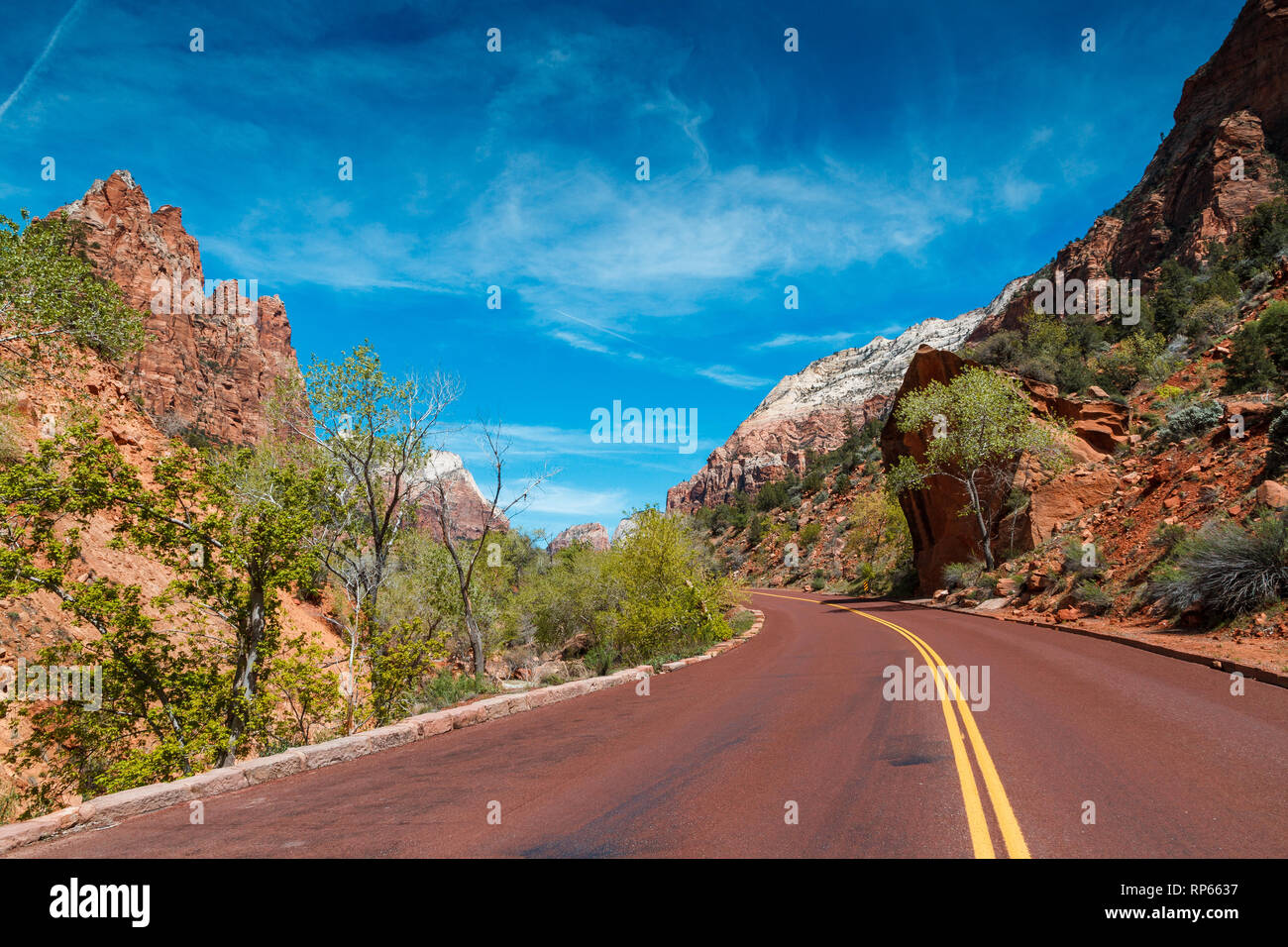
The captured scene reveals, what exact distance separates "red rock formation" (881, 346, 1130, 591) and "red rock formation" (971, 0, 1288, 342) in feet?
86.6

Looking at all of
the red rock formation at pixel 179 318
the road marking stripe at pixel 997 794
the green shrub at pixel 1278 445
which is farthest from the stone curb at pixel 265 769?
the red rock formation at pixel 179 318

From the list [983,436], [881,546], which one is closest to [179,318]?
[881,546]

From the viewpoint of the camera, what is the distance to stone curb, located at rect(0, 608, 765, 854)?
4921 millimetres

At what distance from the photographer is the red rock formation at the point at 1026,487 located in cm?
2605

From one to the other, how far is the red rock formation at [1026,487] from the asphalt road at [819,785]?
18.5 meters

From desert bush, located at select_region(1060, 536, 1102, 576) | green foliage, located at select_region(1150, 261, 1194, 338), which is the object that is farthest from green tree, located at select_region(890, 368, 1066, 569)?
green foliage, located at select_region(1150, 261, 1194, 338)

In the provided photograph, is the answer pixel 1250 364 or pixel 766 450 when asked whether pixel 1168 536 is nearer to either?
pixel 1250 364

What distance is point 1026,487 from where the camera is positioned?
1112 inches

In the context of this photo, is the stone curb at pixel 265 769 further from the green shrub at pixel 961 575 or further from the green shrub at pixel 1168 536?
the green shrub at pixel 961 575

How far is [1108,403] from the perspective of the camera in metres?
29.5

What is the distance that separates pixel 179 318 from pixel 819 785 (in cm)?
10623

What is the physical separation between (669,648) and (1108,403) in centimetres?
2503
